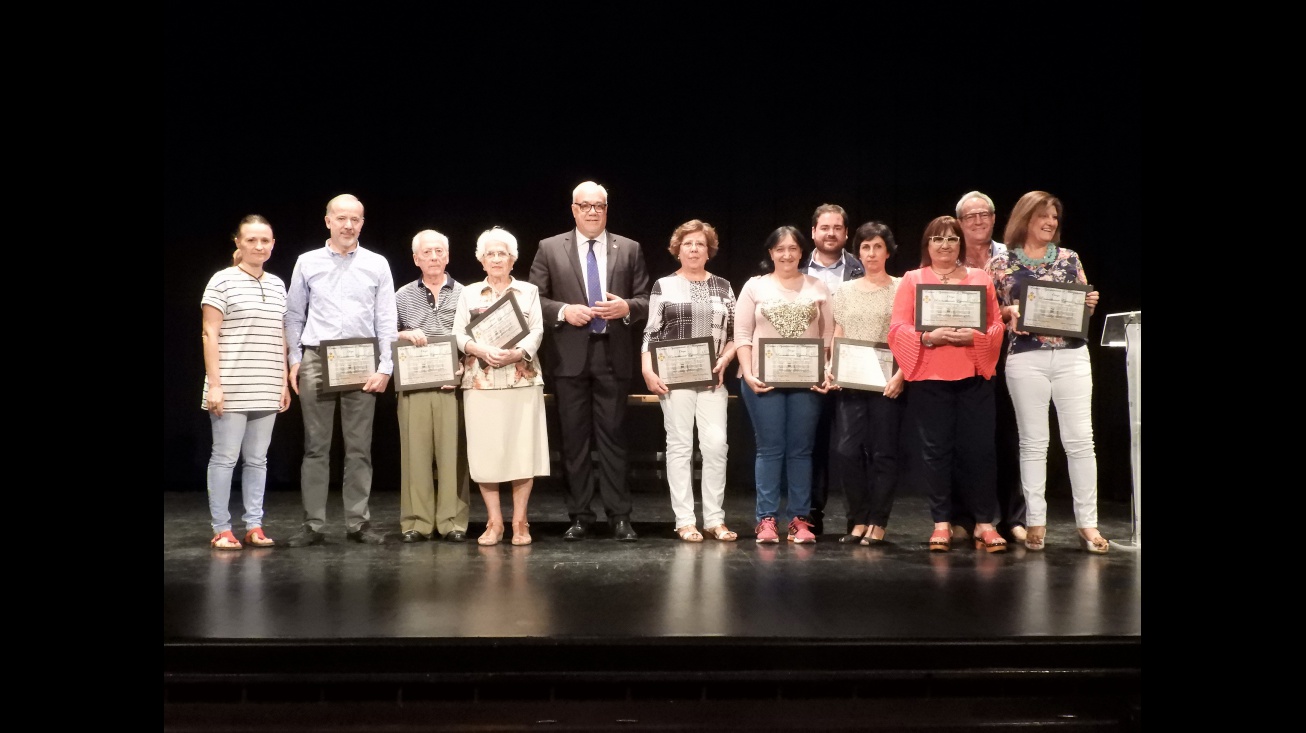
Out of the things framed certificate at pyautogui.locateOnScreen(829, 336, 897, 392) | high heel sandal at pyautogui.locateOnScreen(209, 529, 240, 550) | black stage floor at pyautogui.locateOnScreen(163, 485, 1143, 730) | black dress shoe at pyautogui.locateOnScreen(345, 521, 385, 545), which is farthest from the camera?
black dress shoe at pyautogui.locateOnScreen(345, 521, 385, 545)

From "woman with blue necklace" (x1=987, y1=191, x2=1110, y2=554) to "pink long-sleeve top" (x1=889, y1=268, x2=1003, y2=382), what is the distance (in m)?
0.10

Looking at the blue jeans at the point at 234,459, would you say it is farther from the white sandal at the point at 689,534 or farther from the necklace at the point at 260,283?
the white sandal at the point at 689,534

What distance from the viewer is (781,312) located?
430 centimetres

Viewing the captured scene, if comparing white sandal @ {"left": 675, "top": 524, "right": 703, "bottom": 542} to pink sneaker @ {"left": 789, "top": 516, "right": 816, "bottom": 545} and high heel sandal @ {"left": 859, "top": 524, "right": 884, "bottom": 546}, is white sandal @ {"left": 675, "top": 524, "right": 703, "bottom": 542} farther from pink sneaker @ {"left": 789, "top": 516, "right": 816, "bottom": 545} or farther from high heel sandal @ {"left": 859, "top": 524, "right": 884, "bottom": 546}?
high heel sandal @ {"left": 859, "top": 524, "right": 884, "bottom": 546}

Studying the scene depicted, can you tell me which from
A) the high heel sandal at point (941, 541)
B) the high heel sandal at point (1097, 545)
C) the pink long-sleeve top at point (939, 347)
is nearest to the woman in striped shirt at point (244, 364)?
the pink long-sleeve top at point (939, 347)

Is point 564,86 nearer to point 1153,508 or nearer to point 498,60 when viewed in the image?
point 498,60

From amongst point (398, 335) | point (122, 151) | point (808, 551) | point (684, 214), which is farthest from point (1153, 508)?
point (684, 214)

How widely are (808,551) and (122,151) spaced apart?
3169 mm

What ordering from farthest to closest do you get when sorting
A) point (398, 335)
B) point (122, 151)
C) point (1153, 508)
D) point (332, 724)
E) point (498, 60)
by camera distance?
point (498, 60) < point (398, 335) < point (332, 724) < point (1153, 508) < point (122, 151)

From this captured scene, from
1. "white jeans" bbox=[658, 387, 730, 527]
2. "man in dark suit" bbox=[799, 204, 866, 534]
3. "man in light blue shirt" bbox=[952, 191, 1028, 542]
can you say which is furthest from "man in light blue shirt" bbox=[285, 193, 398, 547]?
"man in light blue shirt" bbox=[952, 191, 1028, 542]

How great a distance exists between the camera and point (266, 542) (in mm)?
4375

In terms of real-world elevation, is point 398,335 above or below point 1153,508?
above

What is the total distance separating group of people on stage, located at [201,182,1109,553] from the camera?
4098mm

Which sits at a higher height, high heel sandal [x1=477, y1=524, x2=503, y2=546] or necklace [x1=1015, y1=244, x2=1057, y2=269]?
necklace [x1=1015, y1=244, x2=1057, y2=269]
